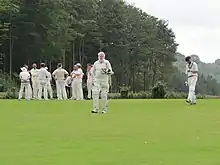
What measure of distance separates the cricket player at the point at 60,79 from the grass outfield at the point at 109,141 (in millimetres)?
19156

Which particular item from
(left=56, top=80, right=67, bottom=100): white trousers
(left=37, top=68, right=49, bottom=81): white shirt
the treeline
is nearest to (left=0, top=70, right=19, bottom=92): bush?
the treeline

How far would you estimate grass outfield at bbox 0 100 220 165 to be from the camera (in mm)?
10953

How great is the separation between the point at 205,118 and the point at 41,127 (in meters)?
5.97

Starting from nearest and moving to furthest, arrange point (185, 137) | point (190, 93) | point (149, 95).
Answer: point (185, 137), point (190, 93), point (149, 95)

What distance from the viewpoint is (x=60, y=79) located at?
3934cm

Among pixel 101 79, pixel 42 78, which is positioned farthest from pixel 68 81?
pixel 101 79

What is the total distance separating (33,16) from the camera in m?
82.5

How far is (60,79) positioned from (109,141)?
25981 millimetres

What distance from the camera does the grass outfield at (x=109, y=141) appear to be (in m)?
11.0

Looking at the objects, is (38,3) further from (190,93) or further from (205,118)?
(205,118)

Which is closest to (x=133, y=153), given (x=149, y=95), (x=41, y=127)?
(x=41, y=127)

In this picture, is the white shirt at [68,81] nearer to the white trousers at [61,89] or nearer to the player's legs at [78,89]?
the white trousers at [61,89]

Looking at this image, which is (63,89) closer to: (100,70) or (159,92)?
(159,92)

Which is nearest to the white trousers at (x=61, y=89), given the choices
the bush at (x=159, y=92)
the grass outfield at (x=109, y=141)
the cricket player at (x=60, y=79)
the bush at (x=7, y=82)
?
the cricket player at (x=60, y=79)
